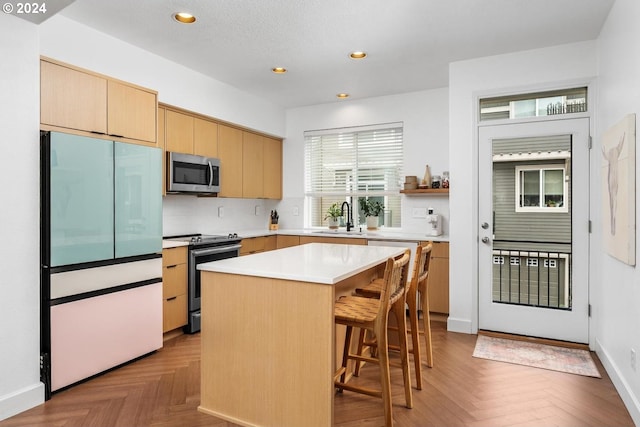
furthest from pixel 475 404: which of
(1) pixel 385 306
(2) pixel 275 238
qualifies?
(2) pixel 275 238

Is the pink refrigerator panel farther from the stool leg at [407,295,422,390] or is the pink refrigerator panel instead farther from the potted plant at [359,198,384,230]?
the potted plant at [359,198,384,230]

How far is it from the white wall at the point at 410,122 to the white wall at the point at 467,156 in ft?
2.94

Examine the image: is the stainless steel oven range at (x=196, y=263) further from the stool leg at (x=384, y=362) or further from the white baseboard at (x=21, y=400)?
the stool leg at (x=384, y=362)

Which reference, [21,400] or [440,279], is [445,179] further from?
[21,400]

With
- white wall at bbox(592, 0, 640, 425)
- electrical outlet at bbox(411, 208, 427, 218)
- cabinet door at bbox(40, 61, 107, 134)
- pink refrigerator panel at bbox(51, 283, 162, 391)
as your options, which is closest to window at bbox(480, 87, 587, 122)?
white wall at bbox(592, 0, 640, 425)

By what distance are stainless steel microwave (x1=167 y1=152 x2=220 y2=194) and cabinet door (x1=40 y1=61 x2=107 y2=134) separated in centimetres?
102

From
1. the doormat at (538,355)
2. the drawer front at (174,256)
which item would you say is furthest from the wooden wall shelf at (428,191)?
the drawer front at (174,256)

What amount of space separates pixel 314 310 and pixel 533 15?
279cm

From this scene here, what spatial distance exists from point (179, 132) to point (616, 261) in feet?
13.2

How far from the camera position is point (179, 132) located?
4262 millimetres

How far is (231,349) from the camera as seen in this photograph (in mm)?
2314

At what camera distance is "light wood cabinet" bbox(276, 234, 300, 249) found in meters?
5.41

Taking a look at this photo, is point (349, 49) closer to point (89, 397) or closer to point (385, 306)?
point (385, 306)

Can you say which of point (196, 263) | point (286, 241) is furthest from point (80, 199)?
point (286, 241)
